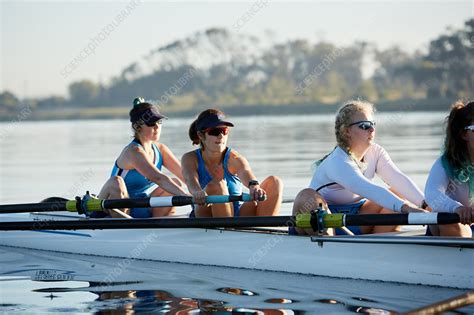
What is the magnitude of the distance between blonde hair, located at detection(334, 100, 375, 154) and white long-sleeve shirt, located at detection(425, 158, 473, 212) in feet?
2.99

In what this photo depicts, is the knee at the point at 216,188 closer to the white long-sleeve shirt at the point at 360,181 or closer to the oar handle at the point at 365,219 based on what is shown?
the white long-sleeve shirt at the point at 360,181

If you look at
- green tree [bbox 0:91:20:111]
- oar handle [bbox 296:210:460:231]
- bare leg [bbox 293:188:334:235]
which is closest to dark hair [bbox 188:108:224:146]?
bare leg [bbox 293:188:334:235]

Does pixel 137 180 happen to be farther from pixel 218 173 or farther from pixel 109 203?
pixel 218 173

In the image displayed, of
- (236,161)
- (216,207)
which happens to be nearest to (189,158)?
(236,161)

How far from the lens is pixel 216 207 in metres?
7.89

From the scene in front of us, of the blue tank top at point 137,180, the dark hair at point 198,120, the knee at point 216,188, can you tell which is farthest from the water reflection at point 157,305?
the blue tank top at point 137,180

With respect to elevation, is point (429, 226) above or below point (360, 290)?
above

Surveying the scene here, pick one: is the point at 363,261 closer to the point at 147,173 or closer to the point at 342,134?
the point at 342,134

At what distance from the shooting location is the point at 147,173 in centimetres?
892

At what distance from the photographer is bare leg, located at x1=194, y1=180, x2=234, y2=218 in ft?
25.9

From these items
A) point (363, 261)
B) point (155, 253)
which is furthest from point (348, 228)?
point (155, 253)

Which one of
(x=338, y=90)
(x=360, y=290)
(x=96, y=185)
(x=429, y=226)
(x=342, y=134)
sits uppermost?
(x=338, y=90)

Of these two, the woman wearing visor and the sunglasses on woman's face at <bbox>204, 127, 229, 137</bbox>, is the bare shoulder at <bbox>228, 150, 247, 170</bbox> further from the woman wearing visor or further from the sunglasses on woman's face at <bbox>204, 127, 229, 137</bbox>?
the woman wearing visor

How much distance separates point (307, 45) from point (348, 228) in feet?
351
